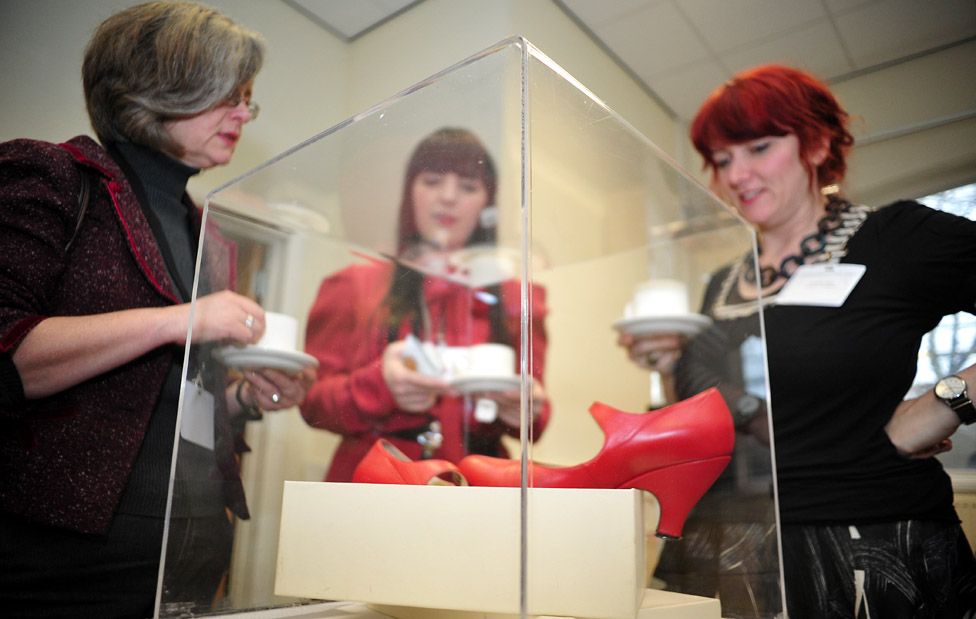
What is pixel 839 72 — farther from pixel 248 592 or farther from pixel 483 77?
pixel 248 592

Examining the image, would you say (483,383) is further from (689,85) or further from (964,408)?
(689,85)

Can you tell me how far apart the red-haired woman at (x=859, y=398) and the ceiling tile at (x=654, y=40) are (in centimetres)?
114

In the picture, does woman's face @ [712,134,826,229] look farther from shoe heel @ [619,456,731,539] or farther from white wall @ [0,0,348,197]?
white wall @ [0,0,348,197]

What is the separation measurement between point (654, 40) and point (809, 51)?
17.5 inches

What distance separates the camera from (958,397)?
75 cm

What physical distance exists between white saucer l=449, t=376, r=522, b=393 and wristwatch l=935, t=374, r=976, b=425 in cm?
55

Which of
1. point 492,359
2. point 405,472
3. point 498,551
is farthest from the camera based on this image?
point 492,359

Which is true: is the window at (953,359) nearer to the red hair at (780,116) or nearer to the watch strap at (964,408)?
the red hair at (780,116)

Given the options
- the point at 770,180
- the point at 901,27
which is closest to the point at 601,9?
the point at 901,27

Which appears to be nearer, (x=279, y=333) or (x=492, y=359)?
(x=279, y=333)

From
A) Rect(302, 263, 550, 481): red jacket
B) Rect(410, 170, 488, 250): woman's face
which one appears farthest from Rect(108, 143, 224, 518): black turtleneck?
Rect(410, 170, 488, 250): woman's face

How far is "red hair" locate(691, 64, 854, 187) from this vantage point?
1.03 metres

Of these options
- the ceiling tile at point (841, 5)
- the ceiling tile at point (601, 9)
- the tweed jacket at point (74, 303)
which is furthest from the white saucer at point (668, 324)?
the ceiling tile at point (841, 5)

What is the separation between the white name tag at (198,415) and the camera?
602mm
